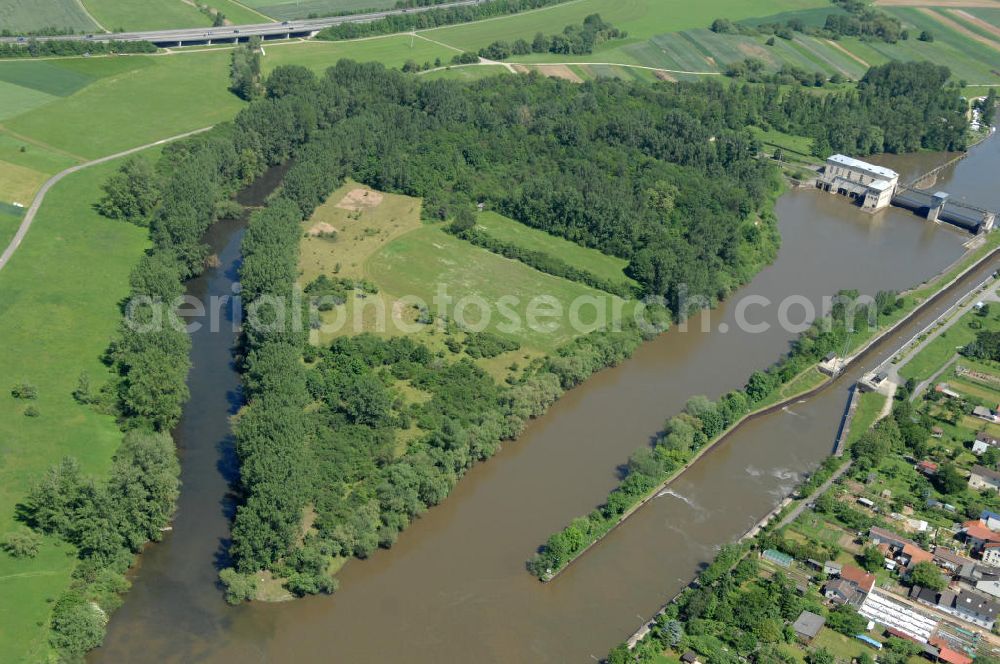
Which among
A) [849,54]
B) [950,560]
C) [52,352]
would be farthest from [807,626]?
[849,54]

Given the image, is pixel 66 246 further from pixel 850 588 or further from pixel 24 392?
pixel 850 588

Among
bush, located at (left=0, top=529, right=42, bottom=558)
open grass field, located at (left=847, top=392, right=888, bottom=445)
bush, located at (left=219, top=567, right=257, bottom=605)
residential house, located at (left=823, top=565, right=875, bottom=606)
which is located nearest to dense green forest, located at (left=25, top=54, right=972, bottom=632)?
bush, located at (left=219, top=567, right=257, bottom=605)

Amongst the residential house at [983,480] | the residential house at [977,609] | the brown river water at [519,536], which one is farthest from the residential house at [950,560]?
the brown river water at [519,536]

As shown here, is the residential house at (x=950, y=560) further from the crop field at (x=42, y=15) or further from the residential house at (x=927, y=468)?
the crop field at (x=42, y=15)

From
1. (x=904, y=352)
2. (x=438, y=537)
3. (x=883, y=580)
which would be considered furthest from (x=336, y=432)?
(x=904, y=352)

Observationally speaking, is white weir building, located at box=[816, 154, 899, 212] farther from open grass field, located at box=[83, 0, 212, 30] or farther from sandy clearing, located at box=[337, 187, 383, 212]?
open grass field, located at box=[83, 0, 212, 30]
